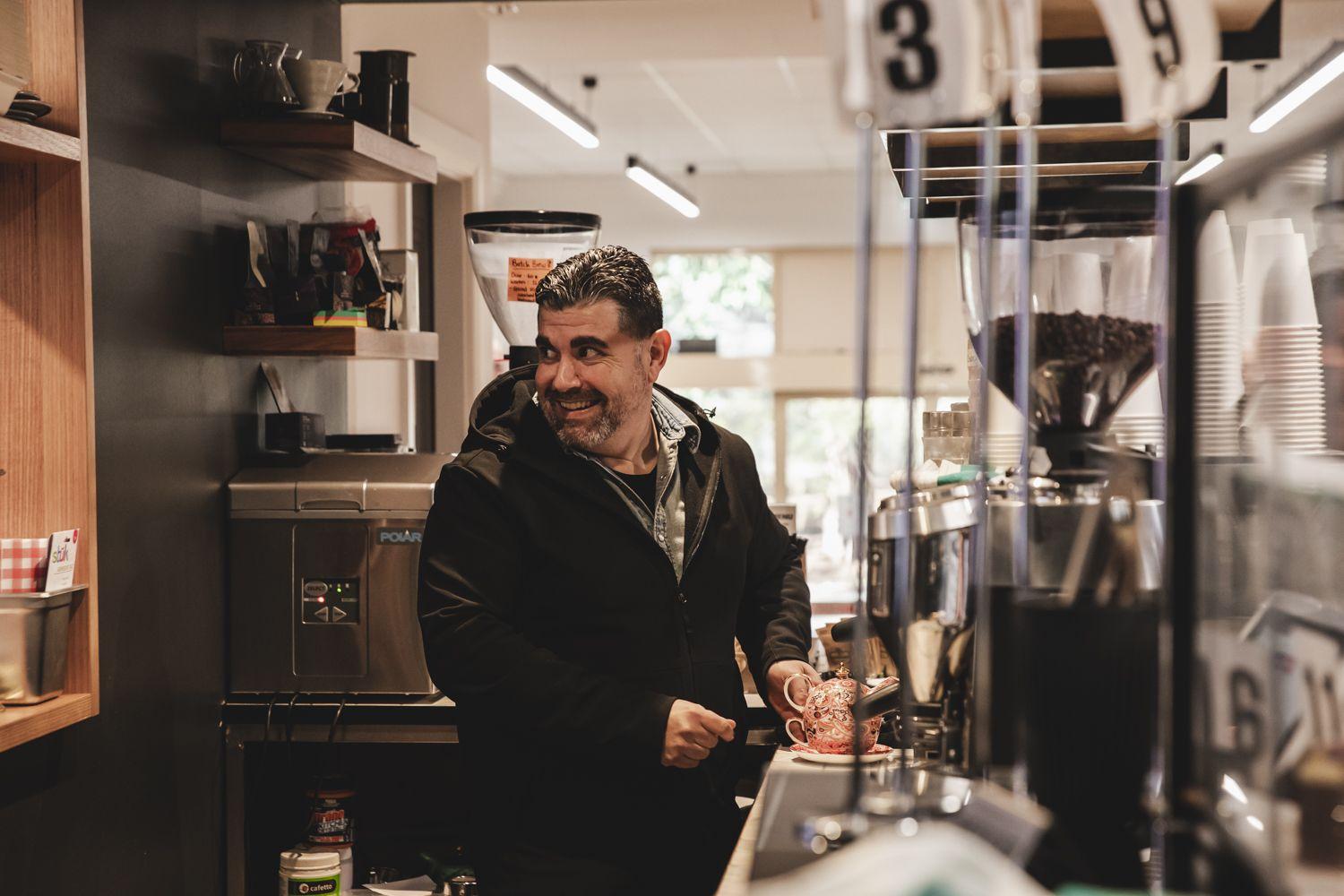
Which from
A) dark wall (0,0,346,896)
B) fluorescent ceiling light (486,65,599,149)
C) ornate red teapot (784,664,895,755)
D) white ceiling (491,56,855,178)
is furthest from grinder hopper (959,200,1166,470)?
white ceiling (491,56,855,178)

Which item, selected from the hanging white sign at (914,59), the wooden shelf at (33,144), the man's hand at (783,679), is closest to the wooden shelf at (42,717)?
the wooden shelf at (33,144)

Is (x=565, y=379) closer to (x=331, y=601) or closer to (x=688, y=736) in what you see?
(x=688, y=736)

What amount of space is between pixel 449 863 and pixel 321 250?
1.49 meters

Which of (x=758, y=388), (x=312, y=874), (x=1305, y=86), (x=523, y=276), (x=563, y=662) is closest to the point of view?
(x=563, y=662)

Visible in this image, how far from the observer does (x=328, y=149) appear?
319 centimetres

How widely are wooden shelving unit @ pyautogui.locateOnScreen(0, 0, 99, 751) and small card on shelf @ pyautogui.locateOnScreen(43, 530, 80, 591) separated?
61 mm

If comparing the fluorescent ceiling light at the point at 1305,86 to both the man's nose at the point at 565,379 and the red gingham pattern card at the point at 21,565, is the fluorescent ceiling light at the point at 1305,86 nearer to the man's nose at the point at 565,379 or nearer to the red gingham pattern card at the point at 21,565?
the man's nose at the point at 565,379

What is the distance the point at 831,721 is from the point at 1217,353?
115 centimetres

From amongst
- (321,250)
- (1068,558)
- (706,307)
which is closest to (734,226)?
(706,307)

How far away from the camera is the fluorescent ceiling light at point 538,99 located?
648 centimetres

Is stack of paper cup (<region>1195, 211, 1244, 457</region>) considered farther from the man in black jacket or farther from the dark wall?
the dark wall

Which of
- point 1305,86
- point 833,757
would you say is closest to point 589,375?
point 833,757

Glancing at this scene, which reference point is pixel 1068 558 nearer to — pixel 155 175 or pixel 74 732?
pixel 74 732

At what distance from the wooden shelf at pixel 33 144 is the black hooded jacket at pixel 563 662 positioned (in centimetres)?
85
